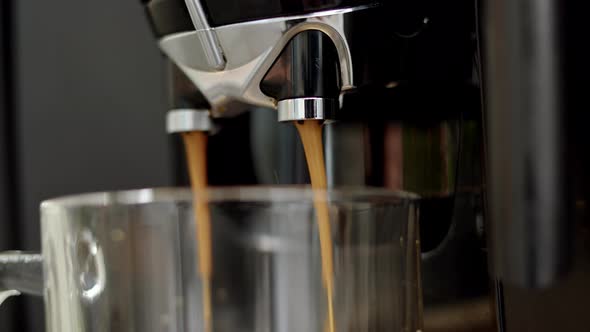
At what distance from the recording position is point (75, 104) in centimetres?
49

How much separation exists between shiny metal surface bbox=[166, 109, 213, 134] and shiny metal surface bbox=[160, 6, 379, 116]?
0.08 feet

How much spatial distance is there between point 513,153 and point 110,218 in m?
0.16

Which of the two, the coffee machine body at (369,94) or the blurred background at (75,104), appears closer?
the coffee machine body at (369,94)

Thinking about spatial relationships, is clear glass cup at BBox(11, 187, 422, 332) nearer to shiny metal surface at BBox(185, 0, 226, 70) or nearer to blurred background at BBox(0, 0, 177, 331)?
shiny metal surface at BBox(185, 0, 226, 70)

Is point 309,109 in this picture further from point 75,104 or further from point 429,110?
point 75,104

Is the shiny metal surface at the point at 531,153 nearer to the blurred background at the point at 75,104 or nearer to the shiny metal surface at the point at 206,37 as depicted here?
the shiny metal surface at the point at 206,37

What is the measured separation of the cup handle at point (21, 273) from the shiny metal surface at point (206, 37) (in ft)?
0.39

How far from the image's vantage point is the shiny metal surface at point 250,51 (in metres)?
0.26

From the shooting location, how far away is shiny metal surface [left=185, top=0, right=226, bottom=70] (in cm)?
27

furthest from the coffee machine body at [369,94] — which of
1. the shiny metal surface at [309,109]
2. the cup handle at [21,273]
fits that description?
the cup handle at [21,273]

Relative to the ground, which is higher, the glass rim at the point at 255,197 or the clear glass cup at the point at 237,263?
the glass rim at the point at 255,197

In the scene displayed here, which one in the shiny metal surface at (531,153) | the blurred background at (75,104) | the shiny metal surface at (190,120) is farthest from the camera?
the blurred background at (75,104)

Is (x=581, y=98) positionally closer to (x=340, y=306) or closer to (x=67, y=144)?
(x=340, y=306)

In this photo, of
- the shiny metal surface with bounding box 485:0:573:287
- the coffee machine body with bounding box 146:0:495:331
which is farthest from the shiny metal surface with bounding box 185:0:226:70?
the shiny metal surface with bounding box 485:0:573:287
